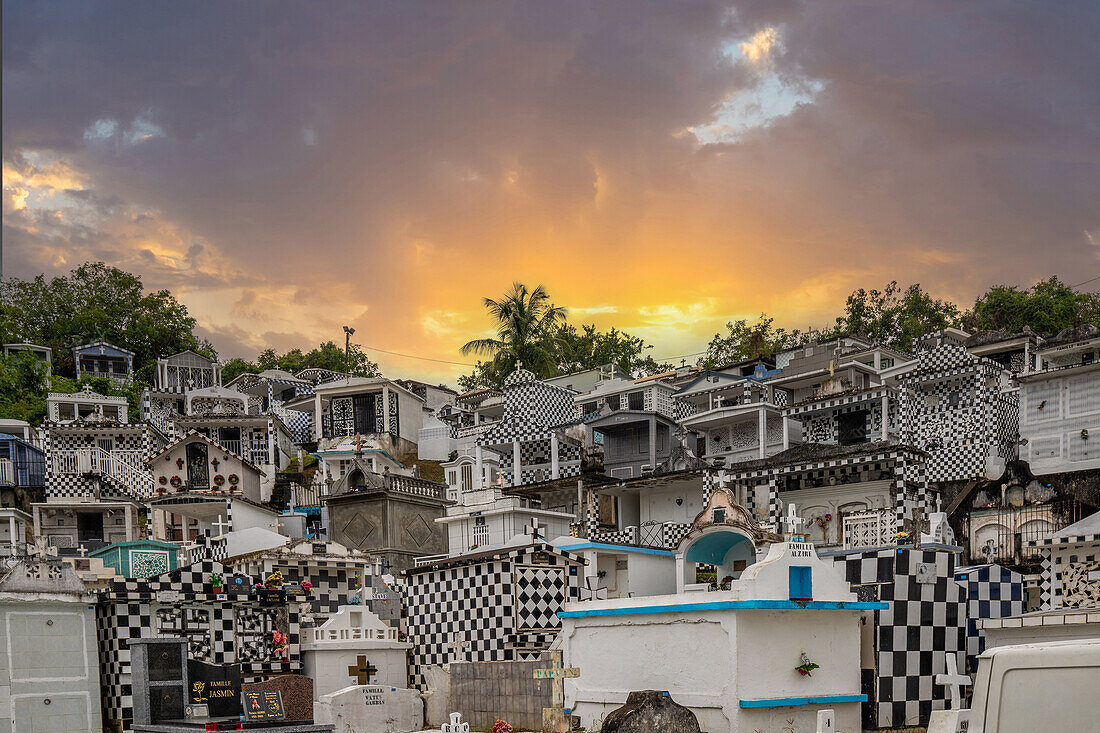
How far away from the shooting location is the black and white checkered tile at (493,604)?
20750mm

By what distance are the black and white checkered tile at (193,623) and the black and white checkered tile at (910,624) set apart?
37.1 ft

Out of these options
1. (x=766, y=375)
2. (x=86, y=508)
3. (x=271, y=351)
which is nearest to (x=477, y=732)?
(x=86, y=508)

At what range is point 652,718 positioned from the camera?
13227mm

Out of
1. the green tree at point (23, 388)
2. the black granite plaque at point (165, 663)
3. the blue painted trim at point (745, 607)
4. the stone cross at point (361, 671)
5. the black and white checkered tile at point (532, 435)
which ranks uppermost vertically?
the green tree at point (23, 388)

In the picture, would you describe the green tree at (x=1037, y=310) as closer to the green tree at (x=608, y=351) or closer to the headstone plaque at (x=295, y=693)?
the green tree at (x=608, y=351)

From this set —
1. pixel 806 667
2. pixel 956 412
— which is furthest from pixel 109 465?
pixel 806 667

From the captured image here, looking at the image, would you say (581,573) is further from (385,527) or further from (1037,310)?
(1037,310)

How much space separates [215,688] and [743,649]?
850 cm

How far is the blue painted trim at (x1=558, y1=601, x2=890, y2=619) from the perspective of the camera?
13891mm

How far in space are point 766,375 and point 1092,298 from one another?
20.6 metres

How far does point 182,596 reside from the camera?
60.6 feet

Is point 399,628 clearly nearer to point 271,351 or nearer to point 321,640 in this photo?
point 321,640

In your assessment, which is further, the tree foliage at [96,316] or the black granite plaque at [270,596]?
the tree foliage at [96,316]

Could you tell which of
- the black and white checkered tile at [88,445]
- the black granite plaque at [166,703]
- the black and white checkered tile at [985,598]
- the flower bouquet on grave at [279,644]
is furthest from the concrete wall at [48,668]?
the black and white checkered tile at [88,445]
